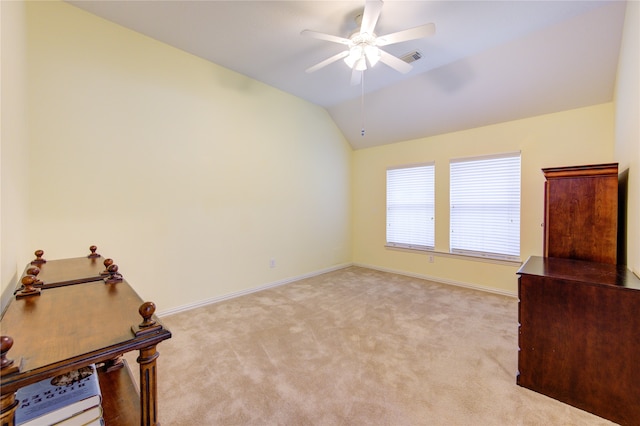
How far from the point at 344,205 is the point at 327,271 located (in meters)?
1.27

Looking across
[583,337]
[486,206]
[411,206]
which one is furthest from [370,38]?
[411,206]

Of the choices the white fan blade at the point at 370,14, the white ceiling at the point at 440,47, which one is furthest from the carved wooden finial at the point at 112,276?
the white fan blade at the point at 370,14

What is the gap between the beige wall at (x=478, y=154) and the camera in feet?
10.1

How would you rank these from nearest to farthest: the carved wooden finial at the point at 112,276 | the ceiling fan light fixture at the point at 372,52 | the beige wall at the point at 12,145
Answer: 1. the beige wall at the point at 12,145
2. the carved wooden finial at the point at 112,276
3. the ceiling fan light fixture at the point at 372,52

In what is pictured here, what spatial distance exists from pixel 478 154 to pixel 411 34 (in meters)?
Answer: 2.40

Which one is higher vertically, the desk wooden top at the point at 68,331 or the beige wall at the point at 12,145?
the beige wall at the point at 12,145

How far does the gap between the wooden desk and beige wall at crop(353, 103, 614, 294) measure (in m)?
1.74

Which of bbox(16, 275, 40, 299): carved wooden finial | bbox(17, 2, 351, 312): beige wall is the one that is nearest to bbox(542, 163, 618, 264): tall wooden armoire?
bbox(17, 2, 351, 312): beige wall

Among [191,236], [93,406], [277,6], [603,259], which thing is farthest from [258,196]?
[603,259]

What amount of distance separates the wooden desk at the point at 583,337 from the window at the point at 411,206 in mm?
2473

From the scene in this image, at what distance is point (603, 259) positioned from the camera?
7.00 ft

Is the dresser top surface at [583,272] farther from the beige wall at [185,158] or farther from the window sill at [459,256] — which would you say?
the window sill at [459,256]

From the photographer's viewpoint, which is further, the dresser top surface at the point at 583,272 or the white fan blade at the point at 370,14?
the white fan blade at the point at 370,14

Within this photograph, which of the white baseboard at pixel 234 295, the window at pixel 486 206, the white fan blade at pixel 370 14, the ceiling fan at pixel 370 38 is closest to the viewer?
the white fan blade at pixel 370 14
